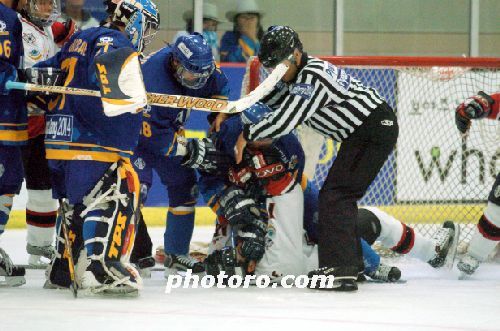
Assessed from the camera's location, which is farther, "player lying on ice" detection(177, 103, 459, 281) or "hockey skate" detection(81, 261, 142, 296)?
"player lying on ice" detection(177, 103, 459, 281)

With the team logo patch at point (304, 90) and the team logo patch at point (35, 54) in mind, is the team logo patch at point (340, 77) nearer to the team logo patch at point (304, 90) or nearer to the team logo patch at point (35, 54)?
the team logo patch at point (304, 90)

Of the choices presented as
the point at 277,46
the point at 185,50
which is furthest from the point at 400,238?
the point at 185,50

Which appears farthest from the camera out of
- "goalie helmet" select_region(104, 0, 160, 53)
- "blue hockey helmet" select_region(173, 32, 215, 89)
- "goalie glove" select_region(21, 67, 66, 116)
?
"blue hockey helmet" select_region(173, 32, 215, 89)

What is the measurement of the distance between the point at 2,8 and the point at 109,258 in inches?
42.1

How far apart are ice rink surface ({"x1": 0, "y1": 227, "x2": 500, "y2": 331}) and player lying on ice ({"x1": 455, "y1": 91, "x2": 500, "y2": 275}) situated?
28 centimetres

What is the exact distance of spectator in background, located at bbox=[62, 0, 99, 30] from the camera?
6824mm

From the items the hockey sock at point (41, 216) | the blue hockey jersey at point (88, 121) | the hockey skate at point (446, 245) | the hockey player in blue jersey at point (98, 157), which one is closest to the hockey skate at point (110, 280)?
the hockey player in blue jersey at point (98, 157)

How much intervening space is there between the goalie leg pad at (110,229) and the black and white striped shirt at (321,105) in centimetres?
68

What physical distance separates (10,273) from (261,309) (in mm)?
1123

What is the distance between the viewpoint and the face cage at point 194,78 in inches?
176

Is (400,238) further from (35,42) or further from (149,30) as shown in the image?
(35,42)

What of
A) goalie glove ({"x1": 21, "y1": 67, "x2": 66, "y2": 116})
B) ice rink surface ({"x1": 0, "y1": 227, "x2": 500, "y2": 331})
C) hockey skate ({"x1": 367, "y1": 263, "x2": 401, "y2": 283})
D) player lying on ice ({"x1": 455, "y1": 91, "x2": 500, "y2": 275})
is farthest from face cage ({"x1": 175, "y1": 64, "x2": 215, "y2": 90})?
player lying on ice ({"x1": 455, "y1": 91, "x2": 500, "y2": 275})

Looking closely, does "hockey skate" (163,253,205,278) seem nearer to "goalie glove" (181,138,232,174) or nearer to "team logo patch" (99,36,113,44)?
"goalie glove" (181,138,232,174)

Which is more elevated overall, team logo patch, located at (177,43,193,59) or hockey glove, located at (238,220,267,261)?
team logo patch, located at (177,43,193,59)
